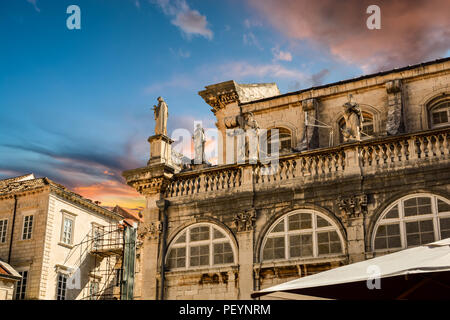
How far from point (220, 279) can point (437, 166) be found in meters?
7.53

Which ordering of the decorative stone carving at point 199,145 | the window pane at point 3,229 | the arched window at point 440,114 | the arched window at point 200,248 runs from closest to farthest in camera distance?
1. the arched window at point 200,248
2. the arched window at point 440,114
3. the decorative stone carving at point 199,145
4. the window pane at point 3,229

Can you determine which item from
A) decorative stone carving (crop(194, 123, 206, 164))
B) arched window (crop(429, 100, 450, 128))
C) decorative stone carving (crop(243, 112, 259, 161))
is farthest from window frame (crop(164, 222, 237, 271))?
arched window (crop(429, 100, 450, 128))

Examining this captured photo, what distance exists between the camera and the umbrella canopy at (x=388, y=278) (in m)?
7.60

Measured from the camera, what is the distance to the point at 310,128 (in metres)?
22.5

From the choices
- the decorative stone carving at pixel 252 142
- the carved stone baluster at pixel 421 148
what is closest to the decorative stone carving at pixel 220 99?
the decorative stone carving at pixel 252 142

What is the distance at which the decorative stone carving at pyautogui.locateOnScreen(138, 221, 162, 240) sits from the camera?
19844mm

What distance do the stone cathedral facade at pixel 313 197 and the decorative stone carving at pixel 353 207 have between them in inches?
1.2

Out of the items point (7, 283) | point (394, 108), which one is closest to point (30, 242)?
point (7, 283)

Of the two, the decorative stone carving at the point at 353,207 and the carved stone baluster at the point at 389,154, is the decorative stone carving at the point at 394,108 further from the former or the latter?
the decorative stone carving at the point at 353,207

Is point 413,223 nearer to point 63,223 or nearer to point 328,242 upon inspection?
point 328,242

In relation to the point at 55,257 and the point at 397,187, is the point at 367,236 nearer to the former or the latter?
the point at 397,187
